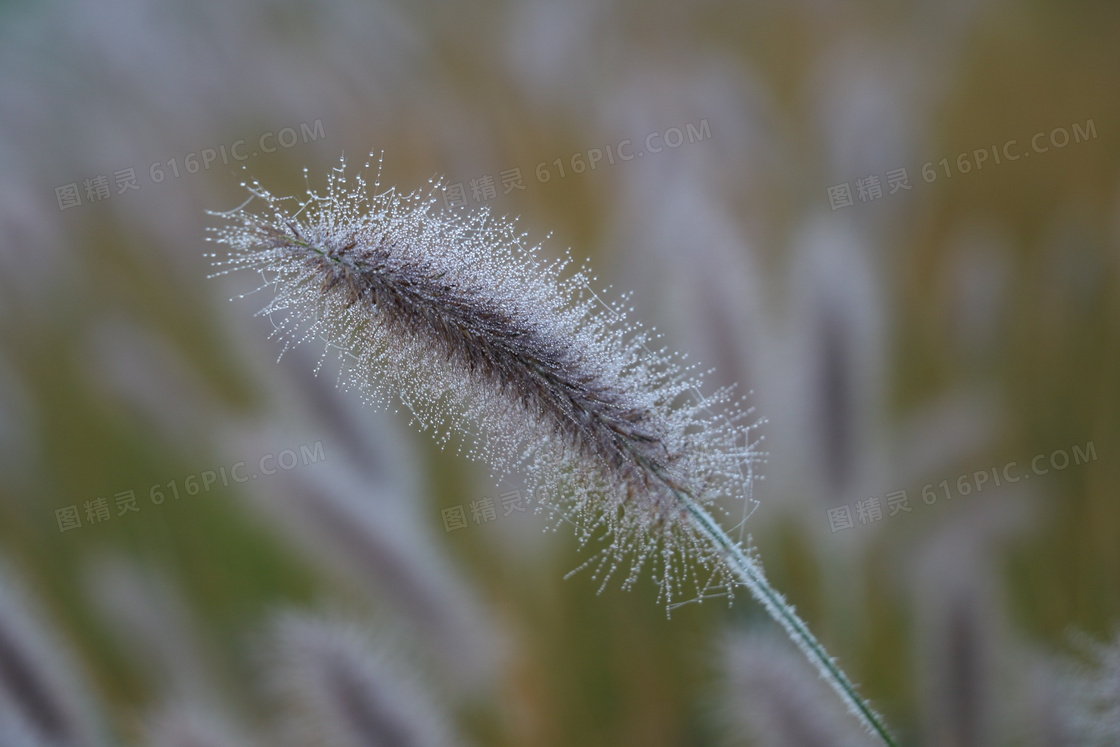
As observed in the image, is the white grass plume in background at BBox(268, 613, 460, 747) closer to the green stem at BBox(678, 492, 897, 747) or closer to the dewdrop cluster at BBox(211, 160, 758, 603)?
the dewdrop cluster at BBox(211, 160, 758, 603)

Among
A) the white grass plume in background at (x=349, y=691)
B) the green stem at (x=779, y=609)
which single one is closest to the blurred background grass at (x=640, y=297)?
the white grass plume in background at (x=349, y=691)

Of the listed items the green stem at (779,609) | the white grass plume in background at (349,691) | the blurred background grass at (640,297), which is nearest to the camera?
the green stem at (779,609)

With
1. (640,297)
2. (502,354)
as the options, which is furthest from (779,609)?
(640,297)

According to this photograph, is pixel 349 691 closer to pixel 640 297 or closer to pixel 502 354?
pixel 502 354

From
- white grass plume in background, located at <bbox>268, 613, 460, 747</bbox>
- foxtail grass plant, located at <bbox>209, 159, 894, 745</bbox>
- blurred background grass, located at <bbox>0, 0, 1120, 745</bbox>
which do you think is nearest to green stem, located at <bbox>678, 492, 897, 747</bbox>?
foxtail grass plant, located at <bbox>209, 159, 894, 745</bbox>

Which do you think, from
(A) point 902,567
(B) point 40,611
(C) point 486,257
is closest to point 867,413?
(A) point 902,567

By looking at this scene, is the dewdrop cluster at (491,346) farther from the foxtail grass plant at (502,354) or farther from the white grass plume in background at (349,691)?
the white grass plume in background at (349,691)

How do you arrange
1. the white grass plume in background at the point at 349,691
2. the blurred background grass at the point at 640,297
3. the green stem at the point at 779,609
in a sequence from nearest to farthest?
the green stem at the point at 779,609
the white grass plume in background at the point at 349,691
the blurred background grass at the point at 640,297
